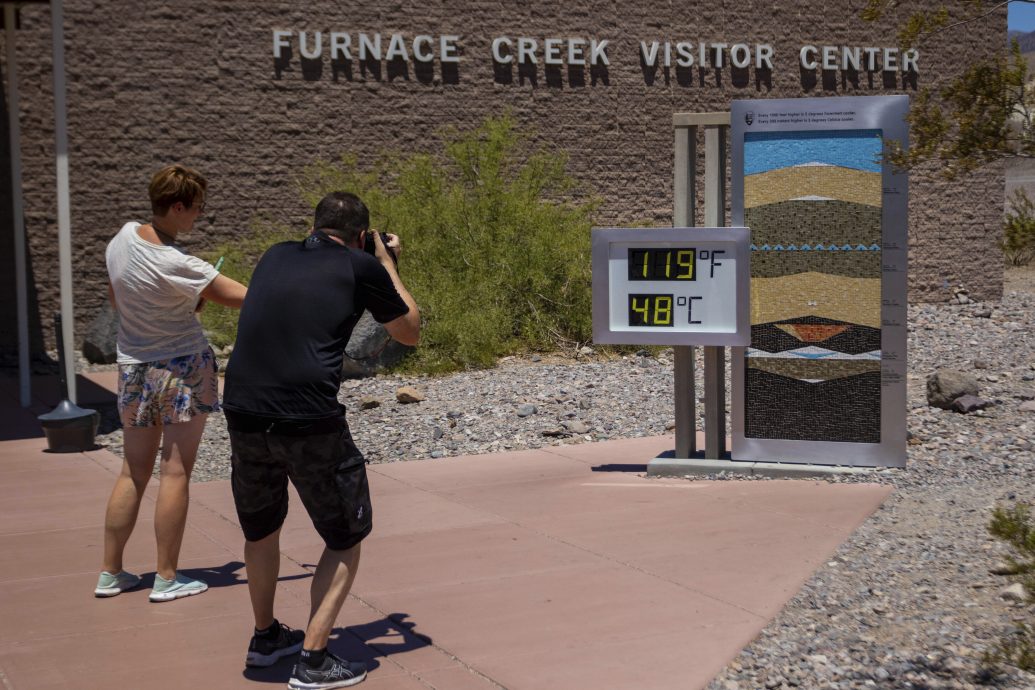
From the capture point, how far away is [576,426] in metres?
10.2

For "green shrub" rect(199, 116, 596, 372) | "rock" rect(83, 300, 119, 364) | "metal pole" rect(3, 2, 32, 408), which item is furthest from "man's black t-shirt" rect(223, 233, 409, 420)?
"rock" rect(83, 300, 119, 364)

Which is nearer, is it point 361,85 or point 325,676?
point 325,676

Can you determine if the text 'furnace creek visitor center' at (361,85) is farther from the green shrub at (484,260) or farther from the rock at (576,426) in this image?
the rock at (576,426)

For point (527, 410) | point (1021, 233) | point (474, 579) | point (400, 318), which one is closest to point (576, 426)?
point (527, 410)

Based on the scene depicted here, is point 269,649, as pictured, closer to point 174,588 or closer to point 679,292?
point 174,588

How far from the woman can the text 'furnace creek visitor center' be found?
10629 mm

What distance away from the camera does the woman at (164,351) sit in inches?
215

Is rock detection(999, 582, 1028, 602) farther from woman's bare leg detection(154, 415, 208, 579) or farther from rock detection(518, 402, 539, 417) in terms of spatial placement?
rock detection(518, 402, 539, 417)

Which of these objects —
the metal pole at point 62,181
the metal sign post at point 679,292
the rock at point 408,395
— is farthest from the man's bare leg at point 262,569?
the metal pole at point 62,181

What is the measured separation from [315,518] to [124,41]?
1364 cm

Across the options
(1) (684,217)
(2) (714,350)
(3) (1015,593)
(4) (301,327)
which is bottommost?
(3) (1015,593)

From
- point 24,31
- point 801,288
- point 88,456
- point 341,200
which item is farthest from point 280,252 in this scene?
point 24,31

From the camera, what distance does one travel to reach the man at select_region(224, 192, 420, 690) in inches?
173

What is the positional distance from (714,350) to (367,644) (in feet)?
13.0
